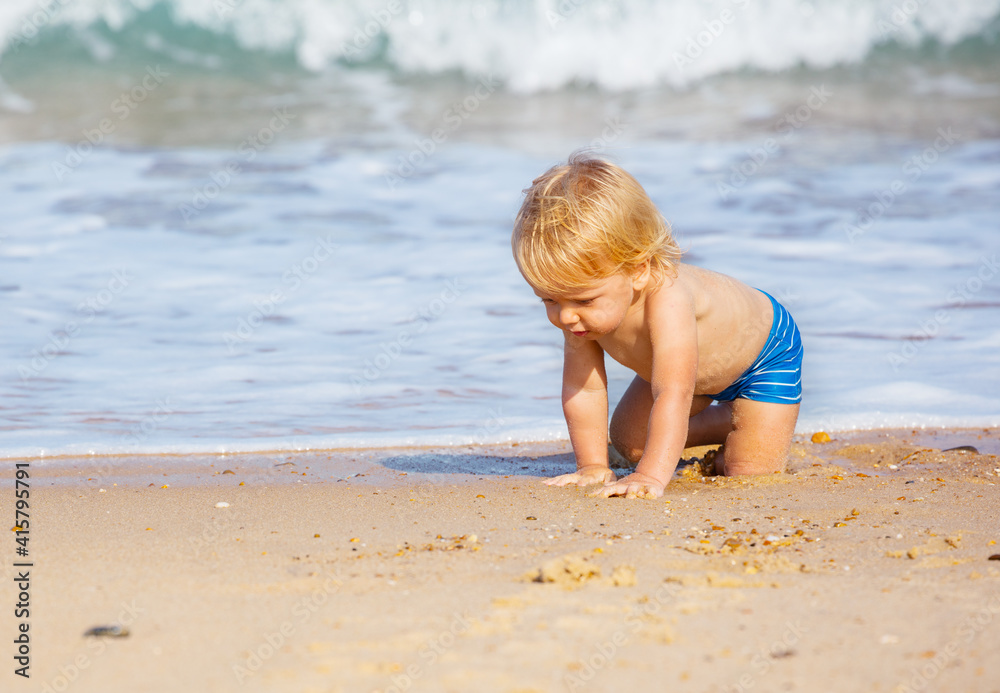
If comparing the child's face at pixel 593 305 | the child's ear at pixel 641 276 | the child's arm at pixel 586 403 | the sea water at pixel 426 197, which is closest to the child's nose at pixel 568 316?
the child's face at pixel 593 305

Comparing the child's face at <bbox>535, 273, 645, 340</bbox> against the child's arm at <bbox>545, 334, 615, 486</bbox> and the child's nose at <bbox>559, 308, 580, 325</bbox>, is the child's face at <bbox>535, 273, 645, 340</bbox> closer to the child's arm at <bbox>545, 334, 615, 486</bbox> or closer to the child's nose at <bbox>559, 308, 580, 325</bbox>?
the child's nose at <bbox>559, 308, 580, 325</bbox>

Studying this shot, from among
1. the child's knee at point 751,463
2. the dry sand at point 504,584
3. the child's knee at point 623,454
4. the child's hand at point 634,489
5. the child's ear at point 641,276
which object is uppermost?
the child's ear at point 641,276

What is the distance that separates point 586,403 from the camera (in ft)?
10.3

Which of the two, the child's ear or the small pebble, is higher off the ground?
the child's ear

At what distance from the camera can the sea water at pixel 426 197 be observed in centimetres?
415

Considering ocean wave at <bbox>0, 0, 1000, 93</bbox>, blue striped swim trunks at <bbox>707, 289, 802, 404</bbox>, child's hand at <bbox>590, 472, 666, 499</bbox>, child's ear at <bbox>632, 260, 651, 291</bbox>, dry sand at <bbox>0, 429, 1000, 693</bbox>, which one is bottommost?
child's hand at <bbox>590, 472, 666, 499</bbox>

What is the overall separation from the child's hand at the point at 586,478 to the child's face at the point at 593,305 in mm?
458

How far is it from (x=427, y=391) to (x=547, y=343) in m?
0.87

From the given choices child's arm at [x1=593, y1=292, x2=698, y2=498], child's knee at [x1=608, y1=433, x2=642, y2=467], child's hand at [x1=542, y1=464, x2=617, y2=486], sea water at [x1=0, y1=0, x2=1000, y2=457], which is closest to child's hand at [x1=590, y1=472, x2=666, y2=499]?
child's arm at [x1=593, y1=292, x2=698, y2=498]

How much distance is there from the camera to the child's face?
109 inches

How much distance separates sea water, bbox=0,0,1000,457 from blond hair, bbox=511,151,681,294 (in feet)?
3.78

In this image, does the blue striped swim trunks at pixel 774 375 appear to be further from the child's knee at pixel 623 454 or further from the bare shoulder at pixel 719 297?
the child's knee at pixel 623 454

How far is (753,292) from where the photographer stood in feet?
11.3

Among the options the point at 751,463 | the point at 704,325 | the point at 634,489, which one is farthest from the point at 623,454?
the point at 634,489
